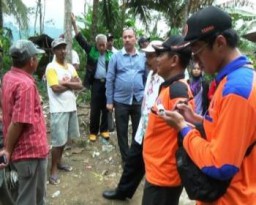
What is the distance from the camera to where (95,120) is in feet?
20.4

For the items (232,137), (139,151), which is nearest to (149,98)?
(139,151)

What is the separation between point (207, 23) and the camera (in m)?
1.67

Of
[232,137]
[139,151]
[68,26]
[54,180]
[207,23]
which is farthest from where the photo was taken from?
[68,26]

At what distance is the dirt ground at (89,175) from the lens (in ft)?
14.9

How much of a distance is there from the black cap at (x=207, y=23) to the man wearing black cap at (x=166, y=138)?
38.2 inches

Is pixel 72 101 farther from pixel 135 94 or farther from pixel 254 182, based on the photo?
pixel 254 182

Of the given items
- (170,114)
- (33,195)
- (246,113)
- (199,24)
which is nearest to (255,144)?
(246,113)

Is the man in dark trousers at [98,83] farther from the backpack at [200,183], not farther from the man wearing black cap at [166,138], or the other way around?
the backpack at [200,183]

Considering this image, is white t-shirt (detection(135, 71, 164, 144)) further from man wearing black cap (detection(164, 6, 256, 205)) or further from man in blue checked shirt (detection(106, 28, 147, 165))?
man wearing black cap (detection(164, 6, 256, 205))

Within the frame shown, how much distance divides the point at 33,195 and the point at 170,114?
6.12ft

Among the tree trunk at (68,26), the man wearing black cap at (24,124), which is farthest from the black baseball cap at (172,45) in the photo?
the tree trunk at (68,26)

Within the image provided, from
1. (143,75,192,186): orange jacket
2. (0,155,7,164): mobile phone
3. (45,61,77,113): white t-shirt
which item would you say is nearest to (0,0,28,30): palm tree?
(45,61,77,113): white t-shirt

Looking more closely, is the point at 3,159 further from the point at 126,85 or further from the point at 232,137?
the point at 126,85

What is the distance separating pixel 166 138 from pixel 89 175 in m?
2.63
